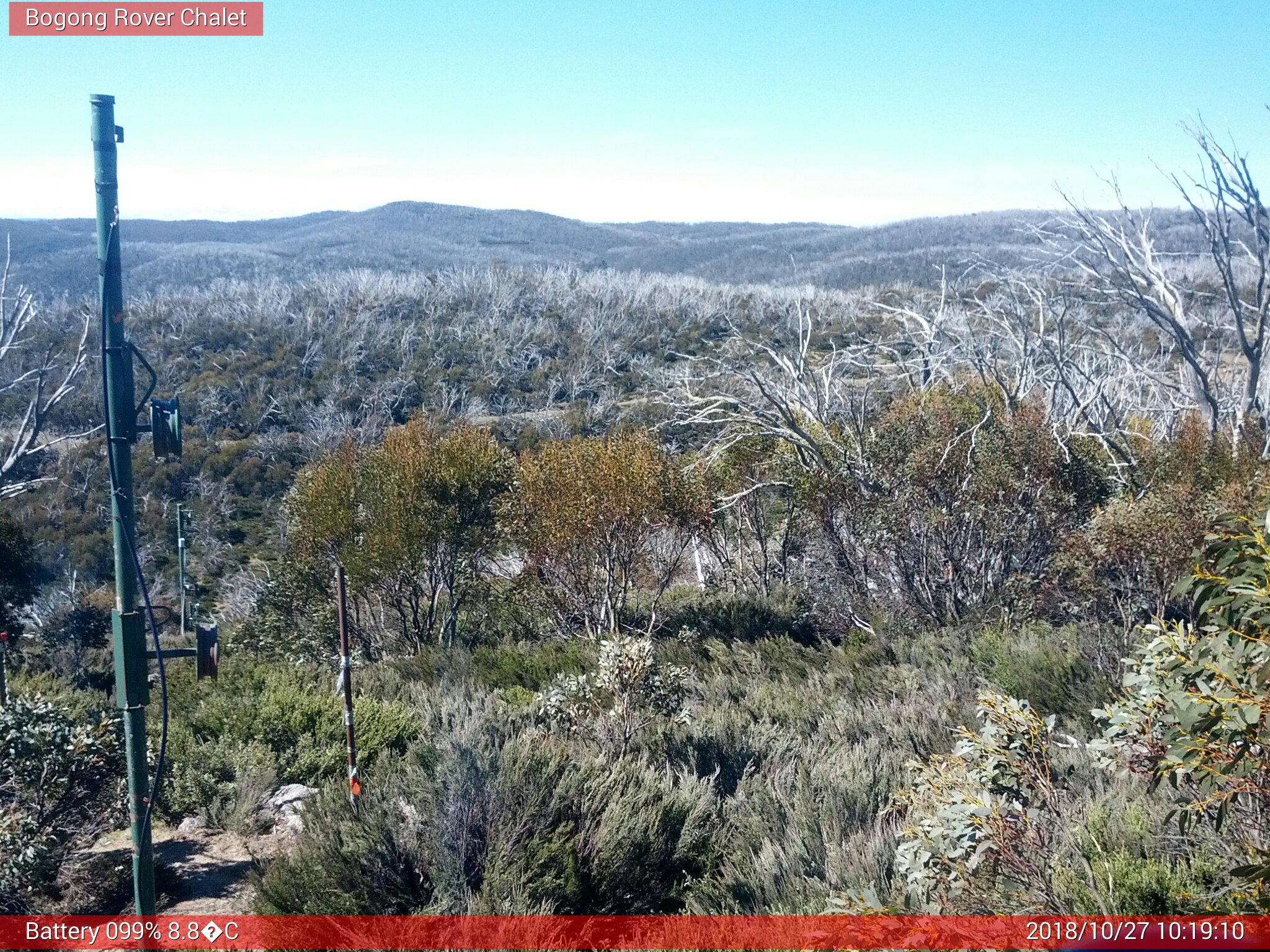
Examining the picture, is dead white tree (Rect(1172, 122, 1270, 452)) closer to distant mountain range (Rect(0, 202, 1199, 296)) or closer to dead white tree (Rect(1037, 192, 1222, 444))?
dead white tree (Rect(1037, 192, 1222, 444))

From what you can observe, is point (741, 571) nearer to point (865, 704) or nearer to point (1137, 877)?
point (865, 704)

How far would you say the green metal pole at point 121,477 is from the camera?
11.3ft

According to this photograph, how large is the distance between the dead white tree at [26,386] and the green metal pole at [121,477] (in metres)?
7.83

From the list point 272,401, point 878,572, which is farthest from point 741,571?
point 272,401

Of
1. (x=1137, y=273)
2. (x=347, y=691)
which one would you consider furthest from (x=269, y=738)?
(x=1137, y=273)

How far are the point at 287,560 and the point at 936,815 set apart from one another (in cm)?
1345

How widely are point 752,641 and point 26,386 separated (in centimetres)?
3177

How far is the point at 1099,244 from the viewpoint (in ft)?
33.7

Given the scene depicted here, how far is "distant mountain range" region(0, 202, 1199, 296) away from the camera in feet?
198

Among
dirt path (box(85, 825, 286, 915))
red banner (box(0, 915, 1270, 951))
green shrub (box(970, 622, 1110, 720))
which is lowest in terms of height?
dirt path (box(85, 825, 286, 915))

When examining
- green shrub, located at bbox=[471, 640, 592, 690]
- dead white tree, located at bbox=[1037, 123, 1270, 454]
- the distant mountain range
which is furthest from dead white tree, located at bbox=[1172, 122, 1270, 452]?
the distant mountain range

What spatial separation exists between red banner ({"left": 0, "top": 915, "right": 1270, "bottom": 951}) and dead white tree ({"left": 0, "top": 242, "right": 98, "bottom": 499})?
7899 millimetres

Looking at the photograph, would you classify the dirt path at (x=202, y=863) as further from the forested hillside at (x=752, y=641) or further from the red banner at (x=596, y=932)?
the red banner at (x=596, y=932)

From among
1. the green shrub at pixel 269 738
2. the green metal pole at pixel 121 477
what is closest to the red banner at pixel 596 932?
the green metal pole at pixel 121 477
